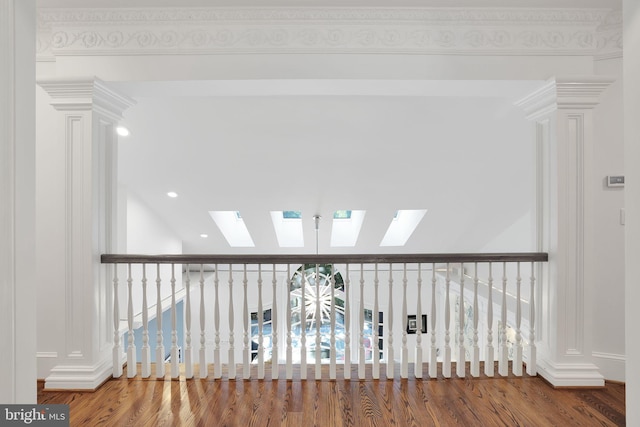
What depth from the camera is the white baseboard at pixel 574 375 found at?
230cm

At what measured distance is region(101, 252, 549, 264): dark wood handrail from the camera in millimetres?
2391

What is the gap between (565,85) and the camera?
2.35 meters

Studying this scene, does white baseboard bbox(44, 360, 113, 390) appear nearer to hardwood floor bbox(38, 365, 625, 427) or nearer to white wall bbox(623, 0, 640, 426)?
hardwood floor bbox(38, 365, 625, 427)

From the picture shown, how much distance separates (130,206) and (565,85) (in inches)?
196

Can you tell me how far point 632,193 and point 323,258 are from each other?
1.63 m

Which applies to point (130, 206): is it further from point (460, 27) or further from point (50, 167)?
point (460, 27)

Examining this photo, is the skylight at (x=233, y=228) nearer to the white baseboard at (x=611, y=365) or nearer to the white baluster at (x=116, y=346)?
the white baluster at (x=116, y=346)

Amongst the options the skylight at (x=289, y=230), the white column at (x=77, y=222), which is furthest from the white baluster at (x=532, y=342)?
the skylight at (x=289, y=230)

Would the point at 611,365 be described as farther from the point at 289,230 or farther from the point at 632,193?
the point at 289,230

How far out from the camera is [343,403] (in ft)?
6.91

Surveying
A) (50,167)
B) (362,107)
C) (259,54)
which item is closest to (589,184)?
(362,107)

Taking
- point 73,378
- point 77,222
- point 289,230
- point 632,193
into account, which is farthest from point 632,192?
point 289,230

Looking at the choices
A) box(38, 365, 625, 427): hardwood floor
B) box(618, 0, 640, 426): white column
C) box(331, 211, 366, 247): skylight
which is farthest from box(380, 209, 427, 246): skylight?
box(618, 0, 640, 426): white column

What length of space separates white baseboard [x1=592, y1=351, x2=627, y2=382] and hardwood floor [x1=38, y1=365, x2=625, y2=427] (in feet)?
0.26
